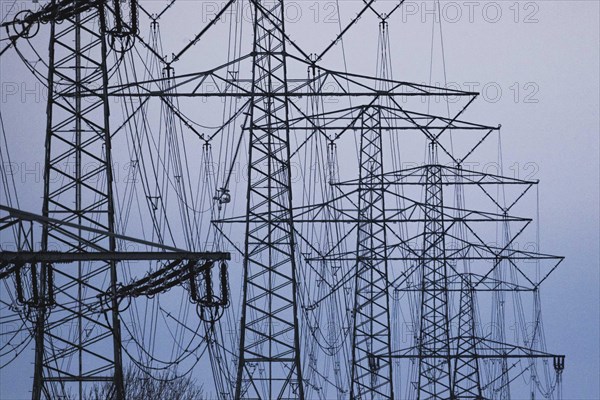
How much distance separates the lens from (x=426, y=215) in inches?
1622

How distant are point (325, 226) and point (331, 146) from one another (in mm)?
2364

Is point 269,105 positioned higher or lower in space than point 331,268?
higher

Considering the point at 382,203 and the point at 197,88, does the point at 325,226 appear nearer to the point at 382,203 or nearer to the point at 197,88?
the point at 382,203

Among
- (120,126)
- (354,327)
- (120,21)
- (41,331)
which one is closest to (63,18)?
(120,21)

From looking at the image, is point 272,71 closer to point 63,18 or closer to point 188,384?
point 63,18

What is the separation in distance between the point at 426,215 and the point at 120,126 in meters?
16.6

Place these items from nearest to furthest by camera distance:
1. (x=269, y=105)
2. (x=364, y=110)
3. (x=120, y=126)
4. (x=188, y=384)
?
(x=120, y=126) → (x=269, y=105) → (x=364, y=110) → (x=188, y=384)

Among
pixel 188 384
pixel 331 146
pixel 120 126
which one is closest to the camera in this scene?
pixel 120 126

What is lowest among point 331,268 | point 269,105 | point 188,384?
point 188,384

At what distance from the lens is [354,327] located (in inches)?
1426

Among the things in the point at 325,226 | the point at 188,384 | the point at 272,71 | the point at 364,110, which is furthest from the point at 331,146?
the point at 188,384

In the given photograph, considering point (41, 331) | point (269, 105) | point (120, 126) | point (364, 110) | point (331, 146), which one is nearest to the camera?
point (41, 331)

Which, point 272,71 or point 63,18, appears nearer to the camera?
point 63,18

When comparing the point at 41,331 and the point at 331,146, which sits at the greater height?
the point at 331,146
